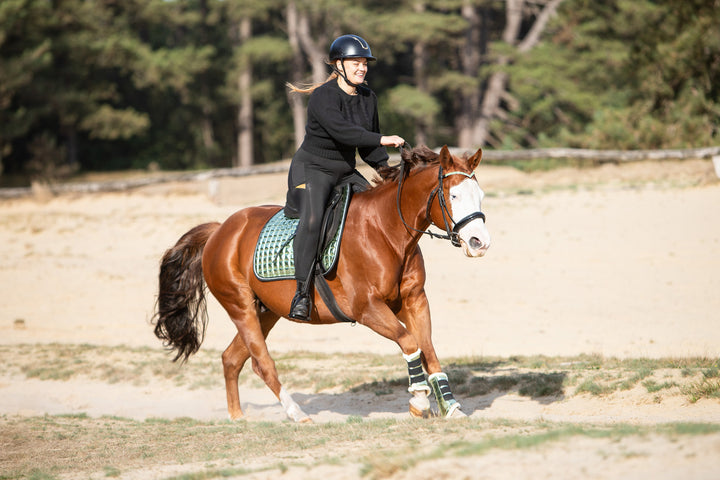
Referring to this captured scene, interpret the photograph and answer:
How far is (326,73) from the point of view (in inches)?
1319

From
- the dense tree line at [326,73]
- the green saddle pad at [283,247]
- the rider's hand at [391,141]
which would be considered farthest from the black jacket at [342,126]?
the dense tree line at [326,73]

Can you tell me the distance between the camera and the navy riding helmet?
6.78m

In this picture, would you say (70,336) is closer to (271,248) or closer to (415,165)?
(271,248)

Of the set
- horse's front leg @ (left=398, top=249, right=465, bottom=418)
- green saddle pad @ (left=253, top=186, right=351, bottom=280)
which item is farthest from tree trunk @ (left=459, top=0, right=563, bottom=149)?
horse's front leg @ (left=398, top=249, right=465, bottom=418)

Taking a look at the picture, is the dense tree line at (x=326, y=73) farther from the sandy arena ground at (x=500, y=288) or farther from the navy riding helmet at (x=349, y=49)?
the navy riding helmet at (x=349, y=49)

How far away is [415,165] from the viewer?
688 centimetres

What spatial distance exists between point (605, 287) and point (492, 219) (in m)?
4.74

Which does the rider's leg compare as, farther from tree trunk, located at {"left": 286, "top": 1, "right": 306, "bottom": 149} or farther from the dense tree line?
tree trunk, located at {"left": 286, "top": 1, "right": 306, "bottom": 149}

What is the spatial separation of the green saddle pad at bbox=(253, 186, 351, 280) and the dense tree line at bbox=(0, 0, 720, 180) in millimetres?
18198

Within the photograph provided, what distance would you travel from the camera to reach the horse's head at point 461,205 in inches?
235

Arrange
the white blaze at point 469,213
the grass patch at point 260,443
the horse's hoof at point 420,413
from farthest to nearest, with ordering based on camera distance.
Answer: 1. the horse's hoof at point 420,413
2. the white blaze at point 469,213
3. the grass patch at point 260,443

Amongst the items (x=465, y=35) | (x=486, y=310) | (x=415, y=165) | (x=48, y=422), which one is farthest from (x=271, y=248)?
(x=465, y=35)

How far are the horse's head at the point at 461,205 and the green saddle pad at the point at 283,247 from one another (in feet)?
3.26

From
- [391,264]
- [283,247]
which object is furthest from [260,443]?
[283,247]
